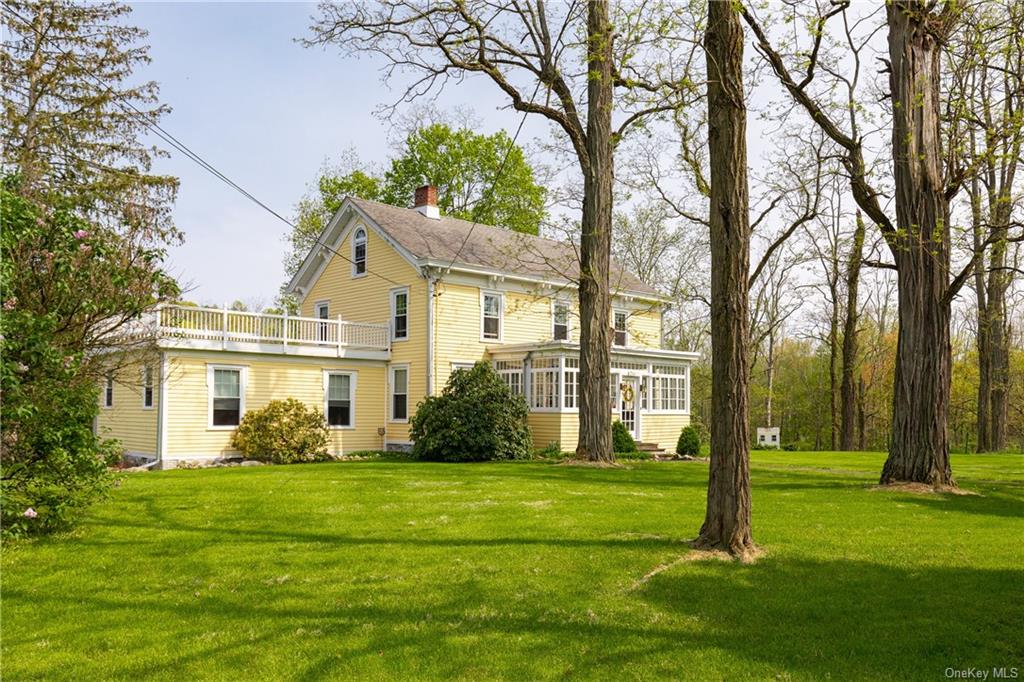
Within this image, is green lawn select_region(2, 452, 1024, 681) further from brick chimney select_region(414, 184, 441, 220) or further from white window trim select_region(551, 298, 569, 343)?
brick chimney select_region(414, 184, 441, 220)

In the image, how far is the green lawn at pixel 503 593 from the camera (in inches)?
201

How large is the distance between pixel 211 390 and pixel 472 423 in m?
6.88

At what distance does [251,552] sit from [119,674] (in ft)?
9.73

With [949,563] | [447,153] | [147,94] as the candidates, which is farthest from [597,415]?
[447,153]

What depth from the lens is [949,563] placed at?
7.47m

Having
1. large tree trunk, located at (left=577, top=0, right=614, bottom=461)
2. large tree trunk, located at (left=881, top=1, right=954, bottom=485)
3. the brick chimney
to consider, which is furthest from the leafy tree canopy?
large tree trunk, located at (left=881, top=1, right=954, bottom=485)

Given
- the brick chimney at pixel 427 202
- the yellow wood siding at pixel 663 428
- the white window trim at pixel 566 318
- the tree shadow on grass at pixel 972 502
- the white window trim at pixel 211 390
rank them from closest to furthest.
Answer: the tree shadow on grass at pixel 972 502 < the white window trim at pixel 211 390 < the yellow wood siding at pixel 663 428 < the white window trim at pixel 566 318 < the brick chimney at pixel 427 202

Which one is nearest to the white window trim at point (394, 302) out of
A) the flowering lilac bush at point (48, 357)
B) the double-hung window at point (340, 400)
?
the double-hung window at point (340, 400)

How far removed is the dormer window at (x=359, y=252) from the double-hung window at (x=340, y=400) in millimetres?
4236

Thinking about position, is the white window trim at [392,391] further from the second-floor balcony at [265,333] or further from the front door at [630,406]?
the front door at [630,406]

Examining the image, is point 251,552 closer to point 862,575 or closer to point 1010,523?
point 862,575

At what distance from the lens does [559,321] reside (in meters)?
27.3

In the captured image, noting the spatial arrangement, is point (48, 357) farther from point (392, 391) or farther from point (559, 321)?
point (559, 321)

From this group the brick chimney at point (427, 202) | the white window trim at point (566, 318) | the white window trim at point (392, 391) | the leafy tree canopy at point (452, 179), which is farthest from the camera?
the leafy tree canopy at point (452, 179)
